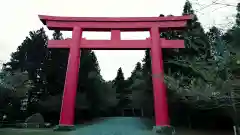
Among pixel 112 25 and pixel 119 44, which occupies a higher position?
pixel 112 25

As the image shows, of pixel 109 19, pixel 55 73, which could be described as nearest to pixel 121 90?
pixel 55 73

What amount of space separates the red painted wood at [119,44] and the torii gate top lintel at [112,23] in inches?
27.8

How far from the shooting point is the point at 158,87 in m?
10.0

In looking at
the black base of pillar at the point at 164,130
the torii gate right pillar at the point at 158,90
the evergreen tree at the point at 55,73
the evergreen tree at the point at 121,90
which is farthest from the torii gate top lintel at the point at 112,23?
the evergreen tree at the point at 121,90

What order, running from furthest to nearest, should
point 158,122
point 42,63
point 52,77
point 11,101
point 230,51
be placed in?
1. point 42,63
2. point 52,77
3. point 11,101
4. point 158,122
5. point 230,51

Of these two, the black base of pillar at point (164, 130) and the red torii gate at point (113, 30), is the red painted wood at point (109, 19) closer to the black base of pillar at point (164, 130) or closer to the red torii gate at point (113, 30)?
the red torii gate at point (113, 30)

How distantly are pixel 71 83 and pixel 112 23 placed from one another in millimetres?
3587

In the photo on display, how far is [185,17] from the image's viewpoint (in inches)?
427

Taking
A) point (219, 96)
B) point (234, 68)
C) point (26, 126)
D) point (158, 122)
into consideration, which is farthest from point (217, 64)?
point (26, 126)

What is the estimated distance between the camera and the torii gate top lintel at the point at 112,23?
36.4 ft

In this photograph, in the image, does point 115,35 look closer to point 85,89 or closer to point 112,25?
point 112,25

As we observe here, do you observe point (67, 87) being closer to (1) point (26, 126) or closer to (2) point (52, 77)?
(1) point (26, 126)

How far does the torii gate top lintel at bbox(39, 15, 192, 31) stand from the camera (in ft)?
36.4

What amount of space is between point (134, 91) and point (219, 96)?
1736cm
